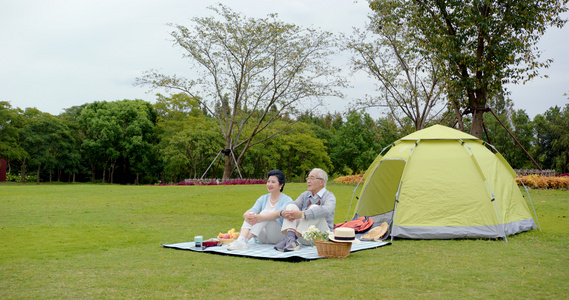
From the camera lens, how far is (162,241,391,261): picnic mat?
6747mm

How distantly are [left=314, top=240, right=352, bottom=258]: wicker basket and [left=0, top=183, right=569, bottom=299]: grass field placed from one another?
16cm

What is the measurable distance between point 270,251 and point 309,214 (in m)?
0.83

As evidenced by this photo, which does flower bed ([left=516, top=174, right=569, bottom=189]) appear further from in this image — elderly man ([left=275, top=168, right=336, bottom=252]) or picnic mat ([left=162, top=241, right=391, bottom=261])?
elderly man ([left=275, top=168, right=336, bottom=252])

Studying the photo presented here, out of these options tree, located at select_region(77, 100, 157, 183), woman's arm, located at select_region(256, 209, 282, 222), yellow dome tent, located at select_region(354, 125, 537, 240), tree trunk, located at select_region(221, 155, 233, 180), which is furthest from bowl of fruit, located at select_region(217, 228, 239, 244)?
tree, located at select_region(77, 100, 157, 183)

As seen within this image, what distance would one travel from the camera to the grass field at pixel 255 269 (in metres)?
4.92

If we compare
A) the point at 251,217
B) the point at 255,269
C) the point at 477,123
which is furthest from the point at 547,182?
the point at 255,269

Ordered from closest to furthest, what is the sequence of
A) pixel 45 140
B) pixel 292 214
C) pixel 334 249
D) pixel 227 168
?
pixel 334 249 → pixel 292 214 → pixel 227 168 → pixel 45 140

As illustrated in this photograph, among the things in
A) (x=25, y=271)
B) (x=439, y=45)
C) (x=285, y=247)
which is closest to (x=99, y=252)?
(x=25, y=271)

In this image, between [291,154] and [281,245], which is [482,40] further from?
[291,154]

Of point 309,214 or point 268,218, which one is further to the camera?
point 268,218

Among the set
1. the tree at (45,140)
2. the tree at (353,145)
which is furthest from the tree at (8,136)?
the tree at (353,145)

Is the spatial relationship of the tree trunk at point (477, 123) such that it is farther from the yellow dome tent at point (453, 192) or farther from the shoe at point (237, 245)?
the shoe at point (237, 245)

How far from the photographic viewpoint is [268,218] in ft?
24.9

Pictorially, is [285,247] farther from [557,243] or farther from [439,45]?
[439,45]
